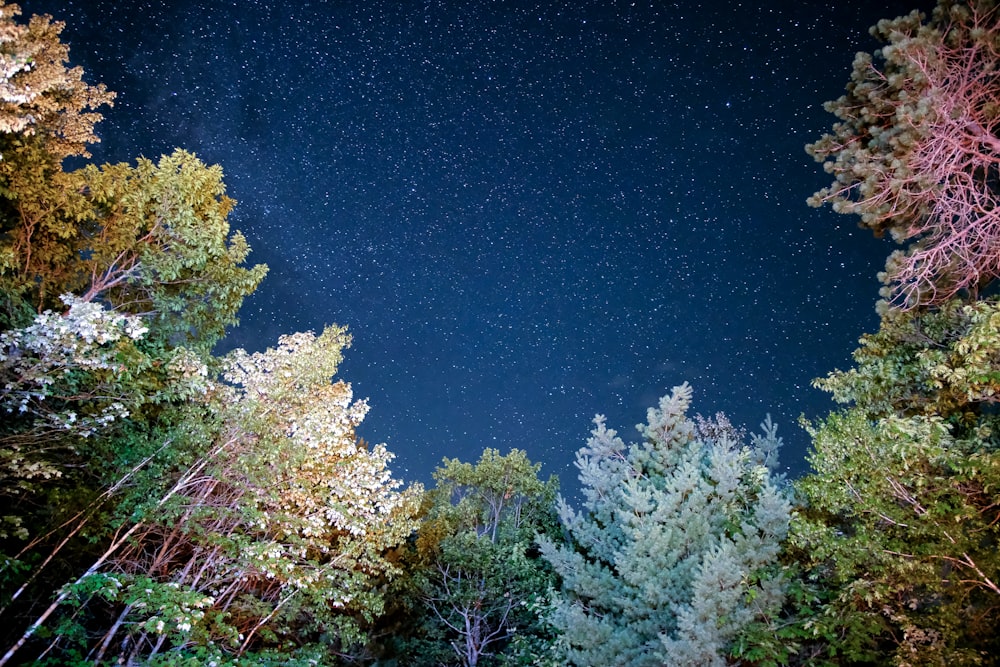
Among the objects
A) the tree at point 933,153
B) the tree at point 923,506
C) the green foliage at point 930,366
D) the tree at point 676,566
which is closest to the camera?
the tree at point 923,506

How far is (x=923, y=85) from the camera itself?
22.5ft

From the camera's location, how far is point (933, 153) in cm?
681

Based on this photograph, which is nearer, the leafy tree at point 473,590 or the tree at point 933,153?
the tree at point 933,153

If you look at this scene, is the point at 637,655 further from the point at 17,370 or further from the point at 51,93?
the point at 51,93

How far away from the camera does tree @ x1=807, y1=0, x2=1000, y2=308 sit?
6.63 meters

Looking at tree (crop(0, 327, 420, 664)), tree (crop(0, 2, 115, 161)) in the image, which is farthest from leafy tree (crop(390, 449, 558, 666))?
tree (crop(0, 2, 115, 161))

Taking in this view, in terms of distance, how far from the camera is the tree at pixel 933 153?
663 cm

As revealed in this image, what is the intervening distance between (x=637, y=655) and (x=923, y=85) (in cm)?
971

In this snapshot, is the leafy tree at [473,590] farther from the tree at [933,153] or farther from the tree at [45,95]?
the tree at [45,95]

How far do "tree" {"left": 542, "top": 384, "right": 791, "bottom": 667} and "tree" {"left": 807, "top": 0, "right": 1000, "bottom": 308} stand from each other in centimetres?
434

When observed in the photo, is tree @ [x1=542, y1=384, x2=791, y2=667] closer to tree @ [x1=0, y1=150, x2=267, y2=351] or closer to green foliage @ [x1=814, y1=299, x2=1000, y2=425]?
green foliage @ [x1=814, y1=299, x2=1000, y2=425]

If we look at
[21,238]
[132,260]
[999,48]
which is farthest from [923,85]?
[21,238]

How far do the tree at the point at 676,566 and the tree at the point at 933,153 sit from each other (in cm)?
434

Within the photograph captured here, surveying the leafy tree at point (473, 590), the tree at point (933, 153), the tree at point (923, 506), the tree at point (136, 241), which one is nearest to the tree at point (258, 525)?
the tree at point (136, 241)
